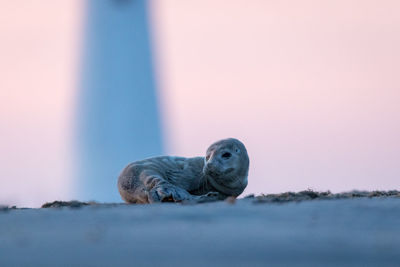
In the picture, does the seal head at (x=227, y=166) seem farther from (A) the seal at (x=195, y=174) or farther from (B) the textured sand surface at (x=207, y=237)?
(B) the textured sand surface at (x=207, y=237)

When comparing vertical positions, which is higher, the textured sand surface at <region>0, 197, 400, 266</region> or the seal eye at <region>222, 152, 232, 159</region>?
the seal eye at <region>222, 152, 232, 159</region>

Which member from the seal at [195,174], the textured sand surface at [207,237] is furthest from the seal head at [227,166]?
the textured sand surface at [207,237]

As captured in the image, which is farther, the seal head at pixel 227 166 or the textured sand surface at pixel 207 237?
the seal head at pixel 227 166

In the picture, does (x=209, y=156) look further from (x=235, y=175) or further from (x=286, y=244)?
(x=286, y=244)

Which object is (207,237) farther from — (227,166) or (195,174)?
(195,174)

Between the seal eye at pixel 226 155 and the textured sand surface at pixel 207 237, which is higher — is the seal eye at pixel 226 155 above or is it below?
above

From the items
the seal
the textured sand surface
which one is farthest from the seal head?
the textured sand surface

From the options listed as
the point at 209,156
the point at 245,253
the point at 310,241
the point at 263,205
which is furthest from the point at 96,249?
the point at 209,156

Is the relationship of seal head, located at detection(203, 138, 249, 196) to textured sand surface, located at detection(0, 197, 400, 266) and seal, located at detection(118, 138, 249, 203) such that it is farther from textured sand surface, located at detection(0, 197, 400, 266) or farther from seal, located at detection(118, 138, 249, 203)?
textured sand surface, located at detection(0, 197, 400, 266)
